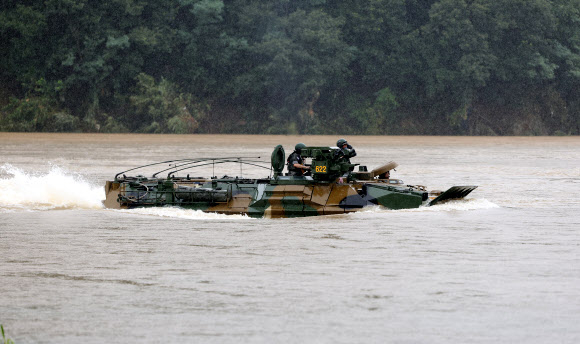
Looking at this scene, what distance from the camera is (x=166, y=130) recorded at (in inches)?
3113

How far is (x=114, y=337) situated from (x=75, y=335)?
1.59ft

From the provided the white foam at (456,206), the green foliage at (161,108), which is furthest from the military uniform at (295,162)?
the green foliage at (161,108)

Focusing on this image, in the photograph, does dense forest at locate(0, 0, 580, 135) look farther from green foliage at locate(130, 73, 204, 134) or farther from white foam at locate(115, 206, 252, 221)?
white foam at locate(115, 206, 252, 221)

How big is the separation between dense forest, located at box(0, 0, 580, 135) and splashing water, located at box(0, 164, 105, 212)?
48182 millimetres

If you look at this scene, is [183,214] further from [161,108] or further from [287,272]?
[161,108]

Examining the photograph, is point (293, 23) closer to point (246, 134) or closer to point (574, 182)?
point (246, 134)

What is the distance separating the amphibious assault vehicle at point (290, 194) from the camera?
23.5m

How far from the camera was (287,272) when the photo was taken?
16234 millimetres

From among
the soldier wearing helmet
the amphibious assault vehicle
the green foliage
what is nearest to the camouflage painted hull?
the amphibious assault vehicle

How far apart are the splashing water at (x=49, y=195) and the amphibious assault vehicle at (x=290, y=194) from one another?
2.32 metres

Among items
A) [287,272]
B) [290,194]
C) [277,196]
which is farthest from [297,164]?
[287,272]

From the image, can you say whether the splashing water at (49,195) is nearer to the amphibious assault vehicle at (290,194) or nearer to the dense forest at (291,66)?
the amphibious assault vehicle at (290,194)

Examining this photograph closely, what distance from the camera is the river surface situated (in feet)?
41.2

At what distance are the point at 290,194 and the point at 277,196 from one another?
0.99 ft
